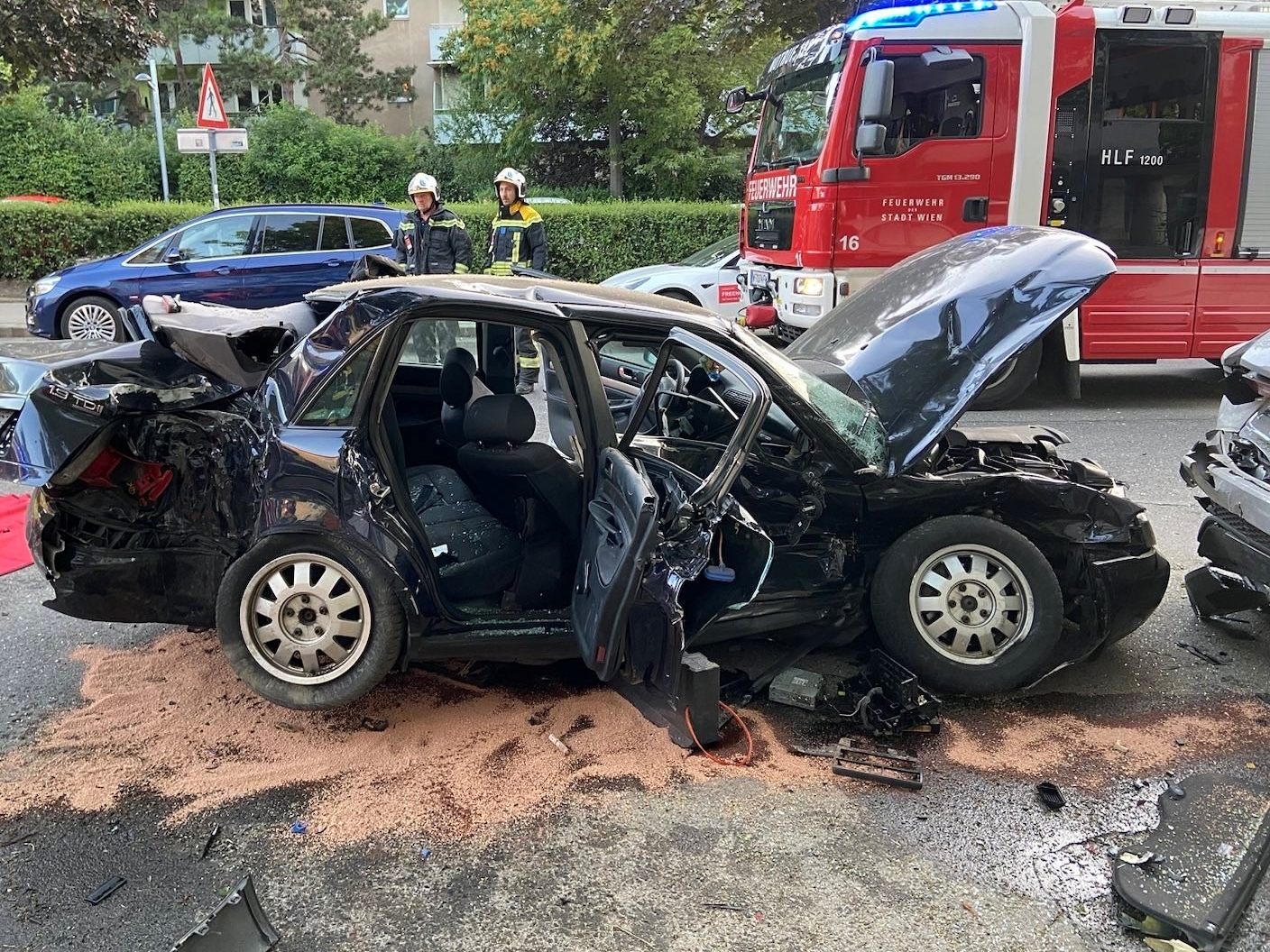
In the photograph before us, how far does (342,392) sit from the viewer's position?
11.1 feet

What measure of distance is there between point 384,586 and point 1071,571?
8.24 ft

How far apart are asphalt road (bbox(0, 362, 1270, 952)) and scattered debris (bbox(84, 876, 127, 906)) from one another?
23 mm

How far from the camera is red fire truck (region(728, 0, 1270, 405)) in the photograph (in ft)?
26.1

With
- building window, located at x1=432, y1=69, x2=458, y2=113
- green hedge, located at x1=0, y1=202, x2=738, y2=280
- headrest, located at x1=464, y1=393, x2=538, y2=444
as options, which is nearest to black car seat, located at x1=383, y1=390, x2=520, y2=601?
headrest, located at x1=464, y1=393, x2=538, y2=444

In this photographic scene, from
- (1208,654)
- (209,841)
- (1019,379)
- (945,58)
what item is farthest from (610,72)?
(209,841)

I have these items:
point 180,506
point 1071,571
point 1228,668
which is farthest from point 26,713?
point 1228,668

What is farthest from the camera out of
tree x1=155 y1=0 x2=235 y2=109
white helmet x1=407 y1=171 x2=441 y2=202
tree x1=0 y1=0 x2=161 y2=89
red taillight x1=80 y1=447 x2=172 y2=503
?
tree x1=155 y1=0 x2=235 y2=109

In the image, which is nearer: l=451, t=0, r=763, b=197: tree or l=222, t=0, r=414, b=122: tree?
l=451, t=0, r=763, b=197: tree

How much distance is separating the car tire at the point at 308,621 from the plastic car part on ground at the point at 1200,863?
2301mm

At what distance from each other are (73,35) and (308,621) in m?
11.7

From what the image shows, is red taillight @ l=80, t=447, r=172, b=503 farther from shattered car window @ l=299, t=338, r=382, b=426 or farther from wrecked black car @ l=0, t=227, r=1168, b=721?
shattered car window @ l=299, t=338, r=382, b=426

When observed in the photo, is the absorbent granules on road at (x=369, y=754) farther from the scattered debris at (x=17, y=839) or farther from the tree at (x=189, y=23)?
the tree at (x=189, y=23)

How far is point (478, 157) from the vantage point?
69.2 feet

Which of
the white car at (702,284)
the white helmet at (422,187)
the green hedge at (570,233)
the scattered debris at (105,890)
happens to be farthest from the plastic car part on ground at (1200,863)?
the green hedge at (570,233)
